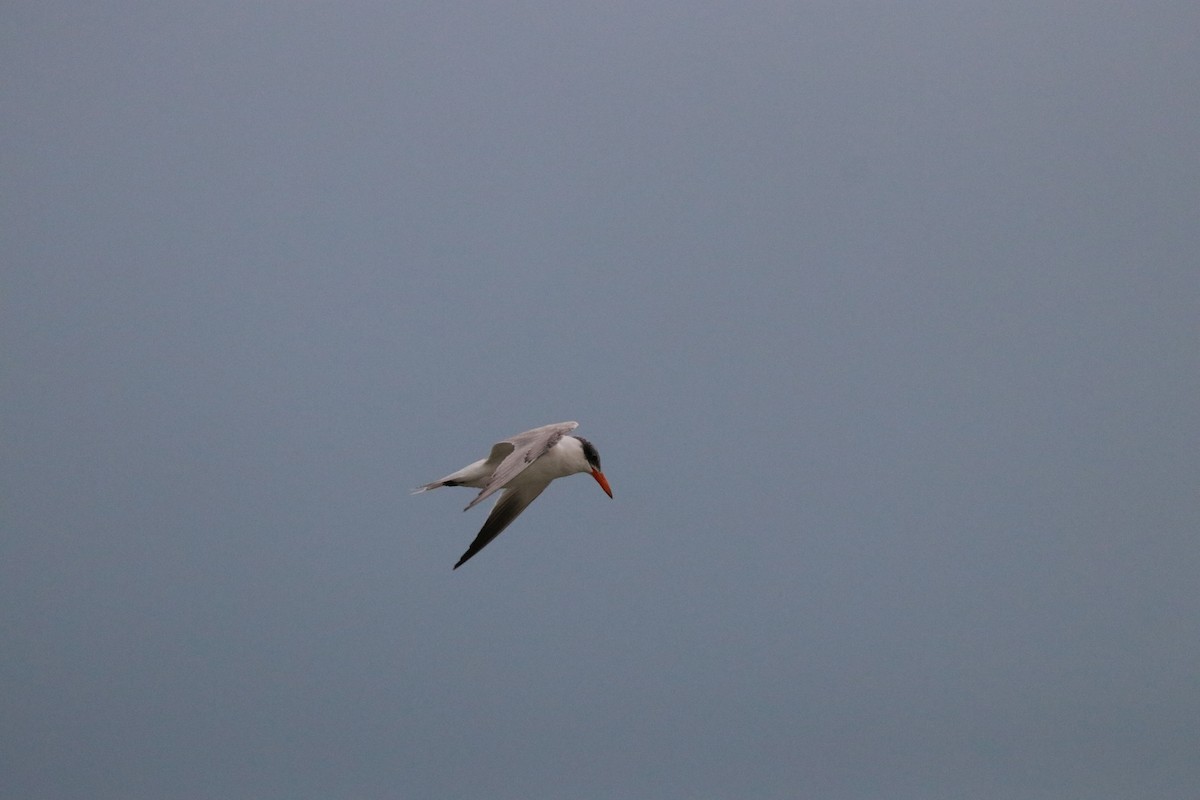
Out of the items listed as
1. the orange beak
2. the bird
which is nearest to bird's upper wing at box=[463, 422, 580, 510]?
the bird

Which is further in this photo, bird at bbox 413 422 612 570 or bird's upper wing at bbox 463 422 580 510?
bird at bbox 413 422 612 570

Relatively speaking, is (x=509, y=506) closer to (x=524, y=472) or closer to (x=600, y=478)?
(x=524, y=472)

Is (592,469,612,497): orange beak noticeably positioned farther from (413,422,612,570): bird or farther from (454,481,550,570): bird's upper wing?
(454,481,550,570): bird's upper wing

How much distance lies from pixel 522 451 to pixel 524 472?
0.63 metres

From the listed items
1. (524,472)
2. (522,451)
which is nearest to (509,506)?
(524,472)

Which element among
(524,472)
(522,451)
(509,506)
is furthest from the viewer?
(509,506)

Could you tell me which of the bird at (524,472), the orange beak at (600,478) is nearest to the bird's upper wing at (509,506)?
the bird at (524,472)

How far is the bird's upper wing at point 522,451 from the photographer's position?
341 centimetres

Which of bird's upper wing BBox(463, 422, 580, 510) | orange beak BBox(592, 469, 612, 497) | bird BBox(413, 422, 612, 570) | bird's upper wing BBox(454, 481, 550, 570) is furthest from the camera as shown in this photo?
bird's upper wing BBox(454, 481, 550, 570)

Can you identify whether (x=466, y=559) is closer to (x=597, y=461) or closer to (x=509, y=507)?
(x=509, y=507)

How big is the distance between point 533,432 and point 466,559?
2.10 ft

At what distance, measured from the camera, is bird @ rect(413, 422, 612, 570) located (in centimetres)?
439

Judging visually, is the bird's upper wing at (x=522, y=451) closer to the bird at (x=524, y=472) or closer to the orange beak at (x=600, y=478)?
the bird at (x=524, y=472)

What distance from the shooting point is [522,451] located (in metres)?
A: 3.93
